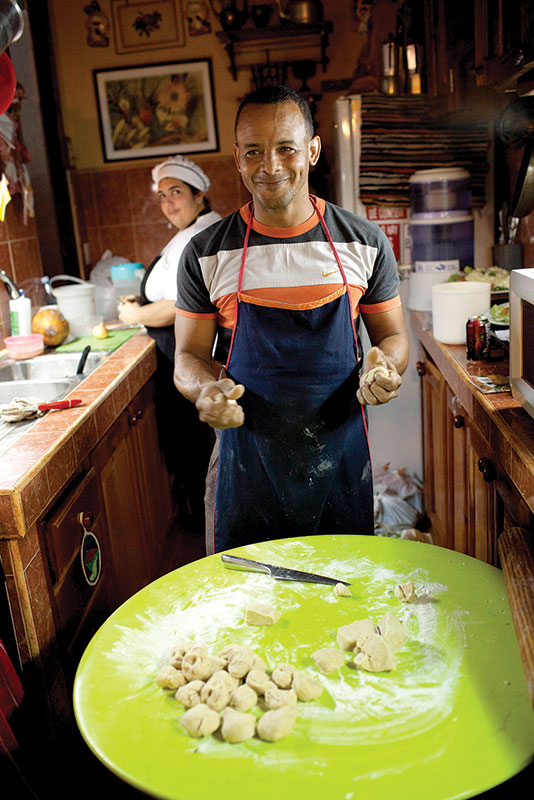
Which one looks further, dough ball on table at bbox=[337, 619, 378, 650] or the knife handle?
the knife handle

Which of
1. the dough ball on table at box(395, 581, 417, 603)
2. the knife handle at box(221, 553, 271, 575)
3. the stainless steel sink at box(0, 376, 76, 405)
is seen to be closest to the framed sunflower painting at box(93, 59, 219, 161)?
the stainless steel sink at box(0, 376, 76, 405)

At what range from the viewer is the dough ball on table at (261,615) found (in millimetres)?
1329

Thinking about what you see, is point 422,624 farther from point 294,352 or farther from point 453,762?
point 294,352

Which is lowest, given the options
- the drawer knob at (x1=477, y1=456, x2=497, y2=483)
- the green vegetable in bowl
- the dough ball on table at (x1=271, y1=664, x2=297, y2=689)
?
the drawer knob at (x1=477, y1=456, x2=497, y2=483)

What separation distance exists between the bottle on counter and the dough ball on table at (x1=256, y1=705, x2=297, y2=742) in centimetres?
234

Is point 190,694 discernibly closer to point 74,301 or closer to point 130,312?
point 130,312

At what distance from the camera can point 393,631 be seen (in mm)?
1246

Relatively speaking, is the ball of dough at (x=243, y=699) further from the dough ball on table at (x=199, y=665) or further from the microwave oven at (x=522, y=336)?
the microwave oven at (x=522, y=336)

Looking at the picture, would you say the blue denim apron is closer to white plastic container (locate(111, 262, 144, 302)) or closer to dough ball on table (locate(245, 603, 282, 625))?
dough ball on table (locate(245, 603, 282, 625))

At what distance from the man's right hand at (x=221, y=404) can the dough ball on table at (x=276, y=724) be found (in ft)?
2.55

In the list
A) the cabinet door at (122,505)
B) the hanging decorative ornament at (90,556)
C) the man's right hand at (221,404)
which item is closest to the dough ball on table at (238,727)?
the man's right hand at (221,404)

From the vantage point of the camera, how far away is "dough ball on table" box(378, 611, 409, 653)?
1.23 m

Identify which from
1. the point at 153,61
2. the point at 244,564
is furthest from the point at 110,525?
the point at 153,61

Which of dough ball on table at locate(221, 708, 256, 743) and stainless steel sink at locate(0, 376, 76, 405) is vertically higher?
stainless steel sink at locate(0, 376, 76, 405)
